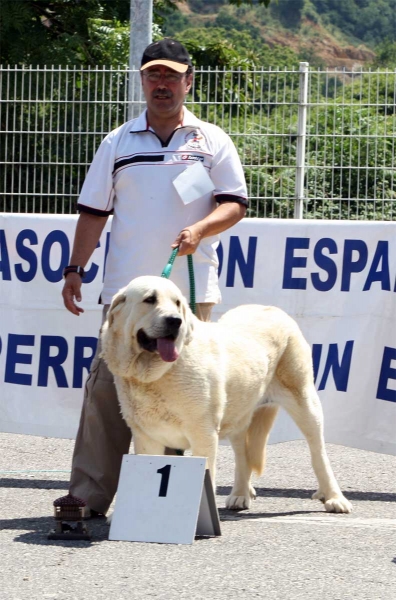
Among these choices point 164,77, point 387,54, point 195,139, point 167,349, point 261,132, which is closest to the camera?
point 167,349

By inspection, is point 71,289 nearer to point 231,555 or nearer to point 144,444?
point 144,444

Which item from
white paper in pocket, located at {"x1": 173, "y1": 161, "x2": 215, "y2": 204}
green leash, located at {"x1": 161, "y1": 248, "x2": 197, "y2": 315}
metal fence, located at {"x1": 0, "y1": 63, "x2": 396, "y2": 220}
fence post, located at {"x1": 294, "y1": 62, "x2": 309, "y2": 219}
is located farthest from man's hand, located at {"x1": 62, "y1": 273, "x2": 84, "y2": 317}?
fence post, located at {"x1": 294, "y1": 62, "x2": 309, "y2": 219}

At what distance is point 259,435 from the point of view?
5754 mm

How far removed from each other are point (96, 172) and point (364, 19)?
10759 cm

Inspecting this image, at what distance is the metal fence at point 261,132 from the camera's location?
384 inches

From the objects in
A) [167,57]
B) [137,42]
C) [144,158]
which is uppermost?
[137,42]

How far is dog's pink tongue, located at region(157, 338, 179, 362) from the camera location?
464 centimetres

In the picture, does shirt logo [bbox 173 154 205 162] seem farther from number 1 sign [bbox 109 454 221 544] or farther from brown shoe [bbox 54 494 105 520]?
brown shoe [bbox 54 494 105 520]

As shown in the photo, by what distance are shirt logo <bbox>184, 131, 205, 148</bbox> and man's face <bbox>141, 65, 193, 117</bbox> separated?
0.14 m

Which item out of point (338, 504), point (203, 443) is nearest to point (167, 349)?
point (203, 443)

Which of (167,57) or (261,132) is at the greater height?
(167,57)

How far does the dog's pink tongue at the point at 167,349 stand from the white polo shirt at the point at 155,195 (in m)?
0.70

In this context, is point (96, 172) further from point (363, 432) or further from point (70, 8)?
point (70, 8)

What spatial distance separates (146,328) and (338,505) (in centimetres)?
158
